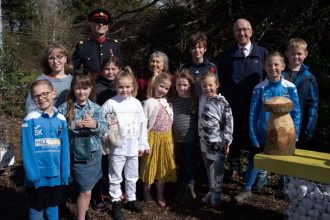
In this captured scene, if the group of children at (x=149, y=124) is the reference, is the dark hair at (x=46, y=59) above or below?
above

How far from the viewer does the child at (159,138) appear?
450 cm

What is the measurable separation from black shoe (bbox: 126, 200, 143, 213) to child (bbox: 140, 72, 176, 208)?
0.27 metres

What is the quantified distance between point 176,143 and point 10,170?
232 centimetres

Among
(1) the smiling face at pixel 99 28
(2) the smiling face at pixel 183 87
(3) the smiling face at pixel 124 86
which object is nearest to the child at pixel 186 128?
(2) the smiling face at pixel 183 87

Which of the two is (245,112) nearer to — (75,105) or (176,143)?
(176,143)

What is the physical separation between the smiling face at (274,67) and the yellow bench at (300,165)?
3.01 ft

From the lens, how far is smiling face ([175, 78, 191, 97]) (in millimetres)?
4480

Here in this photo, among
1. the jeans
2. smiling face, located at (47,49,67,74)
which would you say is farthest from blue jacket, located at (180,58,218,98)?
the jeans

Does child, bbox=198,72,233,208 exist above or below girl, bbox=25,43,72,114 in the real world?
below

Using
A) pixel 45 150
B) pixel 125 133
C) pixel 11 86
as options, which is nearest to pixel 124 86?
pixel 125 133

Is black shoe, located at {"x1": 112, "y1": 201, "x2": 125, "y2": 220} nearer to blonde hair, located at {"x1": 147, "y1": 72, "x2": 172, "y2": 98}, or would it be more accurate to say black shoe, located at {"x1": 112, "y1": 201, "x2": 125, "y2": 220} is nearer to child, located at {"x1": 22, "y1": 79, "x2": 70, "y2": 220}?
child, located at {"x1": 22, "y1": 79, "x2": 70, "y2": 220}

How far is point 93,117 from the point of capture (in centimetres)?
394

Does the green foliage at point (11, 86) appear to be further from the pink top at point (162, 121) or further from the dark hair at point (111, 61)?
the pink top at point (162, 121)

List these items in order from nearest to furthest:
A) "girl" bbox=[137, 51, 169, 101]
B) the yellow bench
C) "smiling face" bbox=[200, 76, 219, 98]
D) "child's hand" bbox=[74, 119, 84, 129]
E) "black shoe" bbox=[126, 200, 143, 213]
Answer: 1. the yellow bench
2. "child's hand" bbox=[74, 119, 84, 129]
3. "smiling face" bbox=[200, 76, 219, 98]
4. "black shoe" bbox=[126, 200, 143, 213]
5. "girl" bbox=[137, 51, 169, 101]
